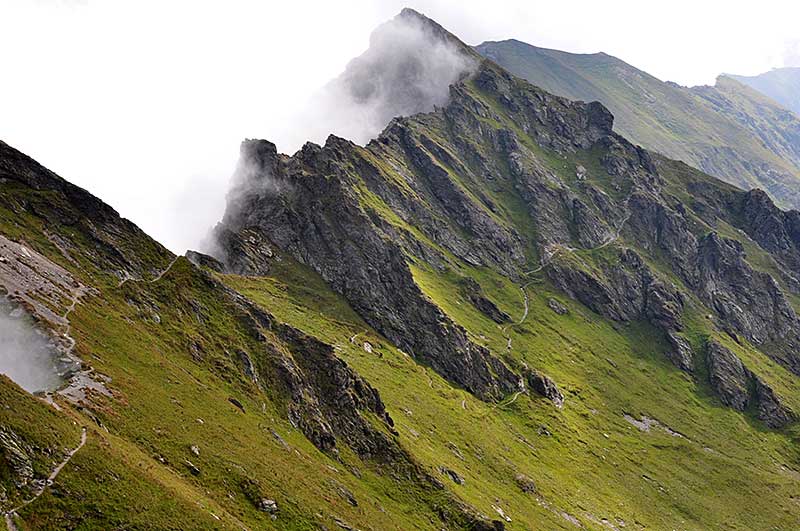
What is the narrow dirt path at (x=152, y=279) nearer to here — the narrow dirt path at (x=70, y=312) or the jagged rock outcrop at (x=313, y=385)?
the jagged rock outcrop at (x=313, y=385)

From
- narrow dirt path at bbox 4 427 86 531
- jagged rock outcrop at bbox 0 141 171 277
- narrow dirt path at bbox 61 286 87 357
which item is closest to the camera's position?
narrow dirt path at bbox 4 427 86 531

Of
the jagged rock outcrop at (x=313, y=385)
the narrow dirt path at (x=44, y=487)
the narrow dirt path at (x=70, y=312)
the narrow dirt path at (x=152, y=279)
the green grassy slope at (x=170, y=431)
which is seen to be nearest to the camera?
the narrow dirt path at (x=44, y=487)

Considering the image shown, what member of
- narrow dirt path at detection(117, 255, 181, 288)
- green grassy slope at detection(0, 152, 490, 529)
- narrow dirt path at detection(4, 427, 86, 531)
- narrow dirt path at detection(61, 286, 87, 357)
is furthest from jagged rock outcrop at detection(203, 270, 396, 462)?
narrow dirt path at detection(4, 427, 86, 531)

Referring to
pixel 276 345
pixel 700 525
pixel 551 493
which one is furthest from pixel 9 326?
pixel 700 525

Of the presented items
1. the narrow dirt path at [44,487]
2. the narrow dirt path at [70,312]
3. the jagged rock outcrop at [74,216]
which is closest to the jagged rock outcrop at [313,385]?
the jagged rock outcrop at [74,216]

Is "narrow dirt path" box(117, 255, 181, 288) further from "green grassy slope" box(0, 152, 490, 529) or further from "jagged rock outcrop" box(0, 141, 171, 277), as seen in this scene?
"jagged rock outcrop" box(0, 141, 171, 277)

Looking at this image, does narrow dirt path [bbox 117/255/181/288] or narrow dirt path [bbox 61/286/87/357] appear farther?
narrow dirt path [bbox 117/255/181/288]

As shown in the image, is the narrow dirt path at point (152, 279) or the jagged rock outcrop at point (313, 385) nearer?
the narrow dirt path at point (152, 279)

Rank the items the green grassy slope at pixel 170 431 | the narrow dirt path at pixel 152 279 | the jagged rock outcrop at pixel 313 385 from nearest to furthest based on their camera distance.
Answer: the green grassy slope at pixel 170 431, the narrow dirt path at pixel 152 279, the jagged rock outcrop at pixel 313 385

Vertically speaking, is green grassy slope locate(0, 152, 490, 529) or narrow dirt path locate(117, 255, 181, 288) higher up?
narrow dirt path locate(117, 255, 181, 288)

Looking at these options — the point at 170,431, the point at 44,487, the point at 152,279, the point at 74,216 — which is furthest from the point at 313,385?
the point at 44,487

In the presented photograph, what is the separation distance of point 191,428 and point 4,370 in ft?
70.8

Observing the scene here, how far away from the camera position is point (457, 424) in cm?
17100

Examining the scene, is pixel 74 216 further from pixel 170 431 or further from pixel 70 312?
pixel 170 431
